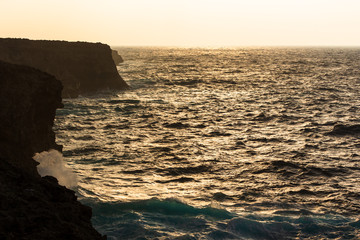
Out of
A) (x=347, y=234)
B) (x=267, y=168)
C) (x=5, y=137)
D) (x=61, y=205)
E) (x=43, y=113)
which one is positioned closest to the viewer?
(x=61, y=205)

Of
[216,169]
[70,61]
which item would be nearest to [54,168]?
[216,169]

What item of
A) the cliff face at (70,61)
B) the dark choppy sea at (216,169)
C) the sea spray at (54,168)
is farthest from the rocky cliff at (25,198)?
the cliff face at (70,61)

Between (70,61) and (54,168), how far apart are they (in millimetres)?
36656

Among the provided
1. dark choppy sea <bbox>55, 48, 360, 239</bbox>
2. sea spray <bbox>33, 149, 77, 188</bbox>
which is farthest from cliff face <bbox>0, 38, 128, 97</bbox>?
sea spray <bbox>33, 149, 77, 188</bbox>

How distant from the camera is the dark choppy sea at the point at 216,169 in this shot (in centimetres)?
1231

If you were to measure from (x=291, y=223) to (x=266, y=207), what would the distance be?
5.29 ft

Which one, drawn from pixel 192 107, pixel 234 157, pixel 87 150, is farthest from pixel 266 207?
pixel 192 107

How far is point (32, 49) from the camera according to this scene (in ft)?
154

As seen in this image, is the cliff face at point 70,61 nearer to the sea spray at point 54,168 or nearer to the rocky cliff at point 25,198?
the sea spray at point 54,168

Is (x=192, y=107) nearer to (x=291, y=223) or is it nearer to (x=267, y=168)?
(x=267, y=168)

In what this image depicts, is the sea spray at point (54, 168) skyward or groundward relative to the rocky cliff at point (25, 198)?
groundward

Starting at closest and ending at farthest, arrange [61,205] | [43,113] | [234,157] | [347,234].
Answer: [61,205] < [347,234] < [43,113] < [234,157]

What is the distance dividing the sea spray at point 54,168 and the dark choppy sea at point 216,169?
577mm

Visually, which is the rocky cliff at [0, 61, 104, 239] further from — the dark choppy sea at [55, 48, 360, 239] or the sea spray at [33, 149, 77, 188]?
the dark choppy sea at [55, 48, 360, 239]
